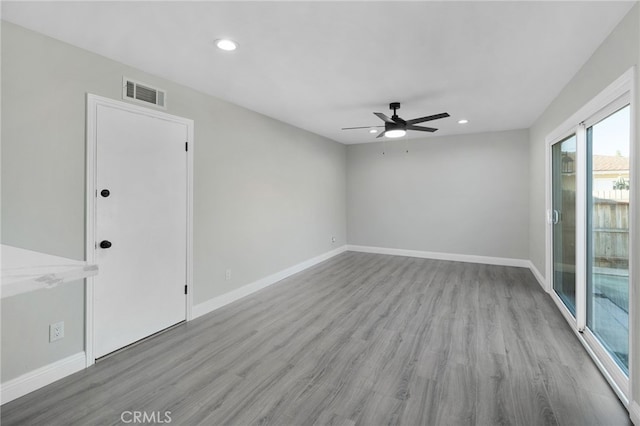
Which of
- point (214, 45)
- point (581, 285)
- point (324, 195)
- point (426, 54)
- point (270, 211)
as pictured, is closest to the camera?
point (214, 45)

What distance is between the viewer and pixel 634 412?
1.83 m

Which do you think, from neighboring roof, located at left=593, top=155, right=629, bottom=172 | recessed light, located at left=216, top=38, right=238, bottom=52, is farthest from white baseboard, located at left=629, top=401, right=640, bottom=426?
recessed light, located at left=216, top=38, right=238, bottom=52

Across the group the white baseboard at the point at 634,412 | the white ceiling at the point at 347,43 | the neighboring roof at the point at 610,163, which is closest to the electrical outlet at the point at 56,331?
the white ceiling at the point at 347,43

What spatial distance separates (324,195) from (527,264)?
13.7 ft

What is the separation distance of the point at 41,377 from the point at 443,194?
21.5 feet

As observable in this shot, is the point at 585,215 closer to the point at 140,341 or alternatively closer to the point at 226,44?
the point at 226,44

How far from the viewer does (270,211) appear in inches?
188

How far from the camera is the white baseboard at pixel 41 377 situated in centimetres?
206

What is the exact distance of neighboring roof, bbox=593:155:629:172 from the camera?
2249 mm

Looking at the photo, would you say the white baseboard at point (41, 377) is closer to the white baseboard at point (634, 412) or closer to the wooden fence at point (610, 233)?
the white baseboard at point (634, 412)

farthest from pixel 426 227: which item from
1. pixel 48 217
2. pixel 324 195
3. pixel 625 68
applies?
pixel 48 217

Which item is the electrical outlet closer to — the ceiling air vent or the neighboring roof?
the ceiling air vent

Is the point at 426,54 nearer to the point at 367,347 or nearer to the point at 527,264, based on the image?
the point at 367,347

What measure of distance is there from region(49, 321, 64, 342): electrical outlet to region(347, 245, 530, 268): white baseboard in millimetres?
5836
